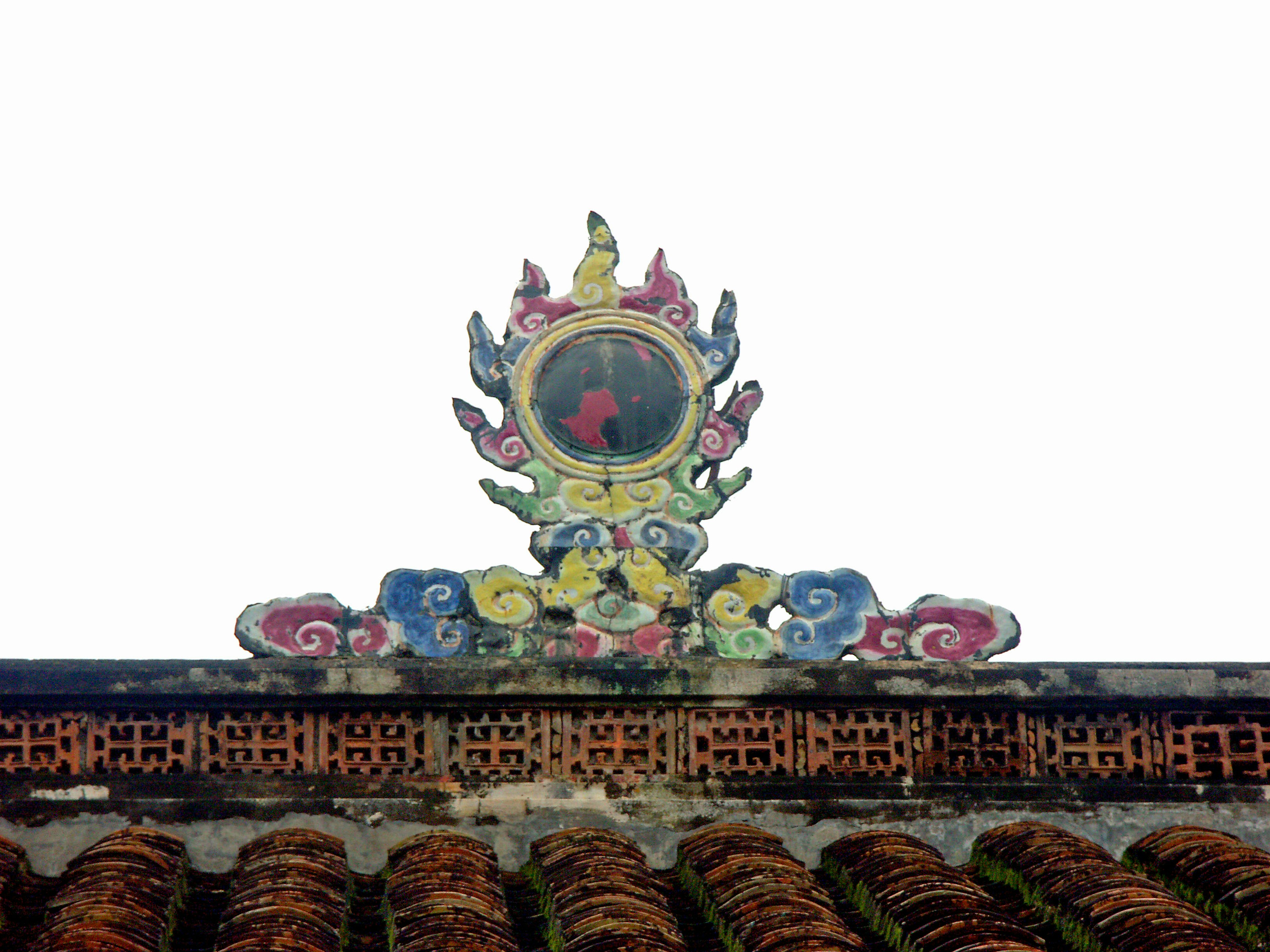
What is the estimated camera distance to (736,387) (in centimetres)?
866


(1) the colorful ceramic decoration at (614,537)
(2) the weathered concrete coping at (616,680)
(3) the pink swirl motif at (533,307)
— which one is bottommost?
(2) the weathered concrete coping at (616,680)

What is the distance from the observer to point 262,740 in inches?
310

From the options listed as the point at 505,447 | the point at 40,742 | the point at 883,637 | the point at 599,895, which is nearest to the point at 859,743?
the point at 883,637

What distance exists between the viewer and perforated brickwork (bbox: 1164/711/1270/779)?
829cm

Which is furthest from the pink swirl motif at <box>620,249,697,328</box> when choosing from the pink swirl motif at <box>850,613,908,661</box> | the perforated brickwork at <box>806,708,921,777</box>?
the perforated brickwork at <box>806,708,921,777</box>

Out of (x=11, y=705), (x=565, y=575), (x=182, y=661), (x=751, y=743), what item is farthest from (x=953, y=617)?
(x=11, y=705)

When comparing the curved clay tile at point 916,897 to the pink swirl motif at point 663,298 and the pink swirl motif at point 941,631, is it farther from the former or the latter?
the pink swirl motif at point 663,298

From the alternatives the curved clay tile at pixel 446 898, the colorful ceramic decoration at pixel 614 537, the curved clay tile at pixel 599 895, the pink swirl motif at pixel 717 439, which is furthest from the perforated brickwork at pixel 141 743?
the pink swirl motif at pixel 717 439

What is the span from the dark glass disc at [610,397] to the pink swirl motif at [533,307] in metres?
0.15

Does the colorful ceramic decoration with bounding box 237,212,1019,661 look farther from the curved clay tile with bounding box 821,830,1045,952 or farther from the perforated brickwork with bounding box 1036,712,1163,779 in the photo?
the curved clay tile with bounding box 821,830,1045,952

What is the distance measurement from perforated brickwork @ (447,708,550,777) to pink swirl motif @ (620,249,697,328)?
1991 mm

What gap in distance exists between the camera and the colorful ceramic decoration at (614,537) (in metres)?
8.02

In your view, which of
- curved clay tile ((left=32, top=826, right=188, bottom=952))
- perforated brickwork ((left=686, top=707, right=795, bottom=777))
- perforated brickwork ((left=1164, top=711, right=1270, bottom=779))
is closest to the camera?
curved clay tile ((left=32, top=826, right=188, bottom=952))

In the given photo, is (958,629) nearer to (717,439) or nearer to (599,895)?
(717,439)
